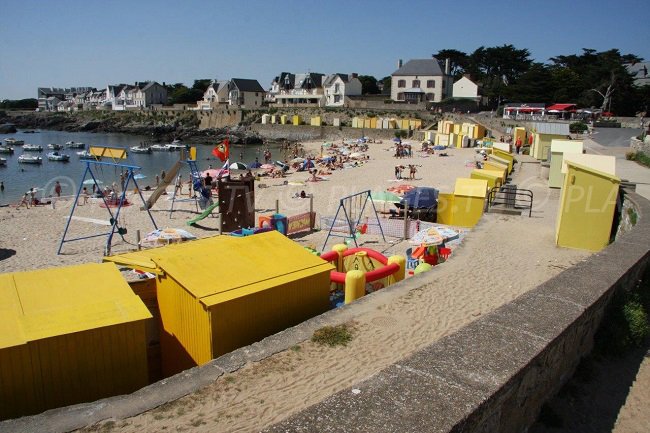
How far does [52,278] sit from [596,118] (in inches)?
2230

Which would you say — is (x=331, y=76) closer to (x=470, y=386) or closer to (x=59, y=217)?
(x=59, y=217)

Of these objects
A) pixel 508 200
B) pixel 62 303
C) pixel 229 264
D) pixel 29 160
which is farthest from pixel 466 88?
pixel 62 303

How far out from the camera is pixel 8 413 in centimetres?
492

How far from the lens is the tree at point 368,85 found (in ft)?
340

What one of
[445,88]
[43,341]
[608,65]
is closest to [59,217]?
[43,341]

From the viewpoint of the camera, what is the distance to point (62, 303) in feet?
18.9

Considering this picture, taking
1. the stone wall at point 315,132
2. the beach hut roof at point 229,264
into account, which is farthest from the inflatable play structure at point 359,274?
the stone wall at point 315,132

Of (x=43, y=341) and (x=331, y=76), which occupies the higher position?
(x=331, y=76)

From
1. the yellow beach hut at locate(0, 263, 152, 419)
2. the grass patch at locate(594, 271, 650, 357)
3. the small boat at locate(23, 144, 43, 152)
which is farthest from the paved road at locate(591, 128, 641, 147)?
the small boat at locate(23, 144, 43, 152)

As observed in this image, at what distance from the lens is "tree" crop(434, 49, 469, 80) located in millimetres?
93375

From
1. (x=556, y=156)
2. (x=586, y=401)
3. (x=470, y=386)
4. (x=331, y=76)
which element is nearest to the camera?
(x=470, y=386)

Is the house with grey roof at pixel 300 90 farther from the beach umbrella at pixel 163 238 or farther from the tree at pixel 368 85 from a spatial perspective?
the beach umbrella at pixel 163 238

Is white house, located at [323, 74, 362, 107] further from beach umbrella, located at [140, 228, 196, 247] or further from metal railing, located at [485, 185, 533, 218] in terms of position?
beach umbrella, located at [140, 228, 196, 247]

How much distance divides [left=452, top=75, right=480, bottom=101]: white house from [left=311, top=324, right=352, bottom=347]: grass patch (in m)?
76.3
